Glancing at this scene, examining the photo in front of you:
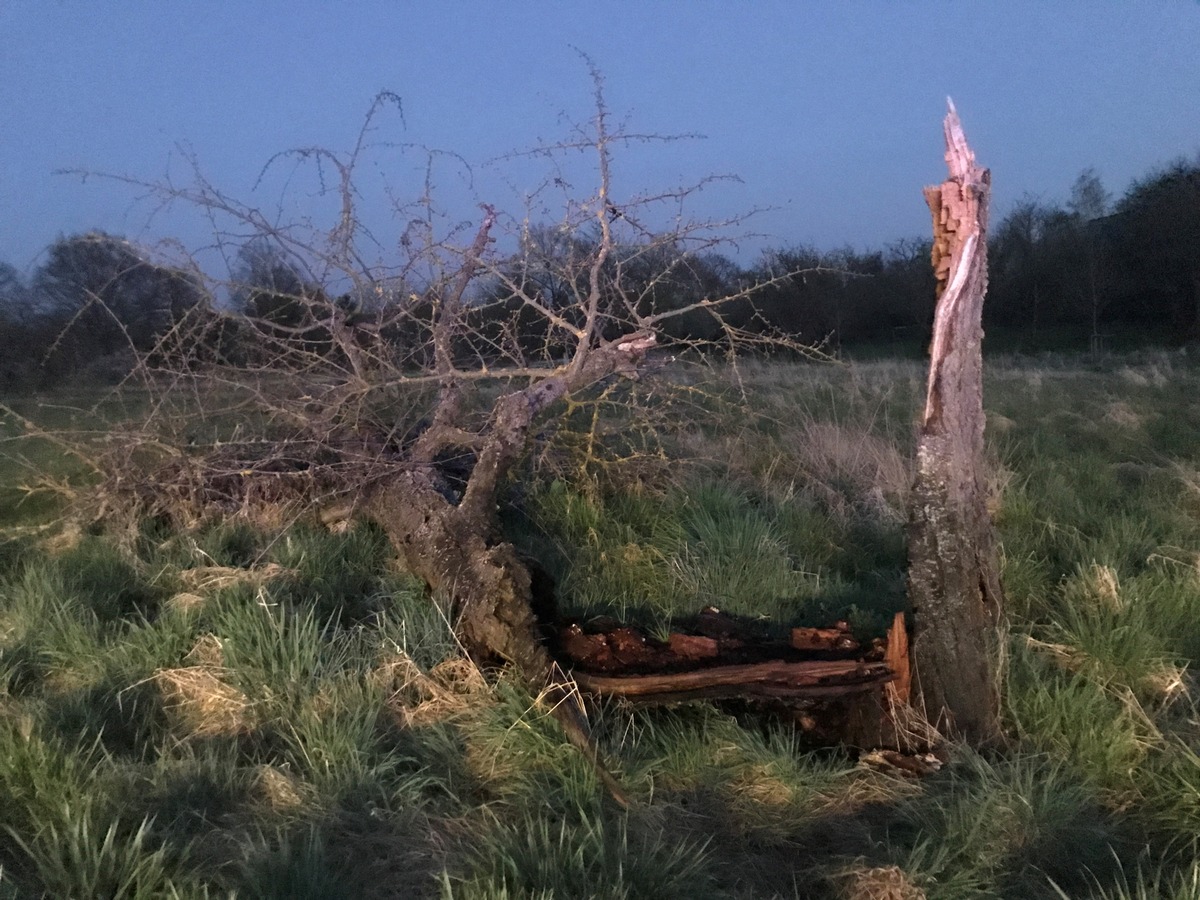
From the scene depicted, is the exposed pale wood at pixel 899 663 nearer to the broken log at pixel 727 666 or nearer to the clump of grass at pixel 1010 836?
the broken log at pixel 727 666

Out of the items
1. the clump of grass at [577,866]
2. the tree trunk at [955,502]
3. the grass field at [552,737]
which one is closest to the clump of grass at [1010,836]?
the grass field at [552,737]

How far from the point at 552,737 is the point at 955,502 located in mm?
1807

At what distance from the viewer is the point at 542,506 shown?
5.91 metres

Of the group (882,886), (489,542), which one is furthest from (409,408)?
(882,886)

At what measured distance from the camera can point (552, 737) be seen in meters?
3.36

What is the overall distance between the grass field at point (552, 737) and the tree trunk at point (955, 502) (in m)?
0.26

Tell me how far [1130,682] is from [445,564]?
3.11 m

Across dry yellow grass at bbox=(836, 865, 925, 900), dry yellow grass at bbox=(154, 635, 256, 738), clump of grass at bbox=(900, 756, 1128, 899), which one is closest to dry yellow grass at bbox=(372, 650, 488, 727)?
dry yellow grass at bbox=(154, 635, 256, 738)

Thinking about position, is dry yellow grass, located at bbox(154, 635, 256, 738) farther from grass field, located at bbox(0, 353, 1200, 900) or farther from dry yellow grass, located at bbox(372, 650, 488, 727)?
dry yellow grass, located at bbox(372, 650, 488, 727)

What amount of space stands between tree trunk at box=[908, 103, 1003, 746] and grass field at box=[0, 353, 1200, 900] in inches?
10.3

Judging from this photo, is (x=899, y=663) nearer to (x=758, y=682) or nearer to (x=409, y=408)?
(x=758, y=682)

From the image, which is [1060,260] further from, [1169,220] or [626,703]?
[626,703]

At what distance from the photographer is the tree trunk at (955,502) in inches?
136

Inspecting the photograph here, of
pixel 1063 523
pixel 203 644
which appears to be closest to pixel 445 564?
pixel 203 644
